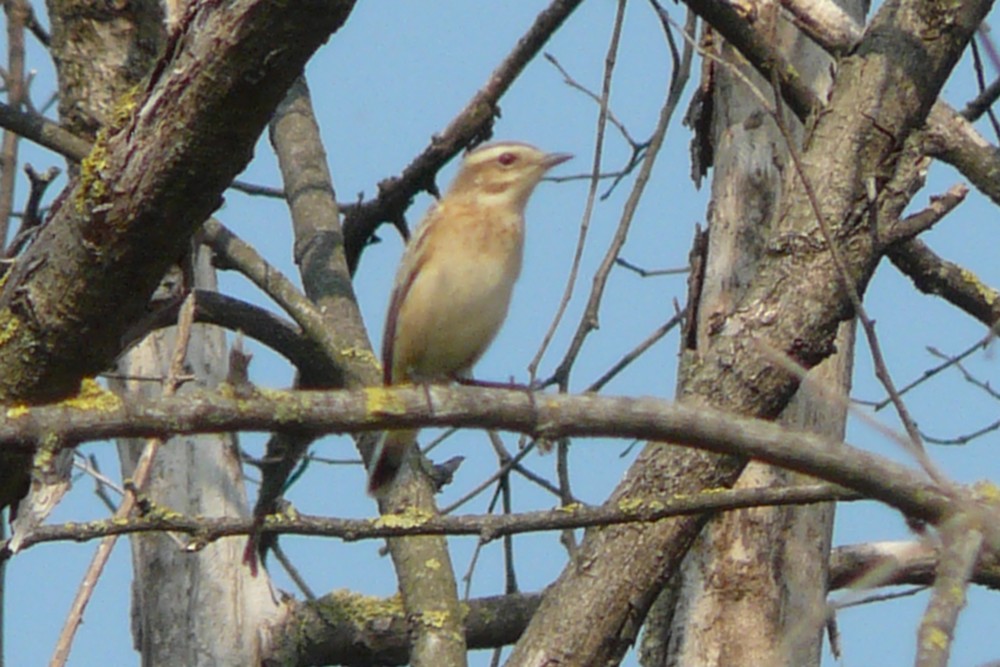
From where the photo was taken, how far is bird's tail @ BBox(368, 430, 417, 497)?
600 cm

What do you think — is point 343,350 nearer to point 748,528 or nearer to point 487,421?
point 748,528

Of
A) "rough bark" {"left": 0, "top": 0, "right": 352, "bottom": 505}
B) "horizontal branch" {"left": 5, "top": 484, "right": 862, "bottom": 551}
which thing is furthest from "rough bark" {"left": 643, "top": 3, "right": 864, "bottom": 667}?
"rough bark" {"left": 0, "top": 0, "right": 352, "bottom": 505}

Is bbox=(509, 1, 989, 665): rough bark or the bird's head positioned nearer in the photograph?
bbox=(509, 1, 989, 665): rough bark

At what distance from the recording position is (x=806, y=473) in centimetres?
295

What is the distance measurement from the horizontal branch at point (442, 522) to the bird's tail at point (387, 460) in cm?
254

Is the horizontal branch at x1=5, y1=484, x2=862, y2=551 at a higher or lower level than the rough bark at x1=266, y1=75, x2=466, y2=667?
lower

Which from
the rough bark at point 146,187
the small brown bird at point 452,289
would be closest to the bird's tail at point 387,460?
the small brown bird at point 452,289

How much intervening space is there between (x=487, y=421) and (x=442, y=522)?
0.49 metres

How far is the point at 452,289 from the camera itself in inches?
238

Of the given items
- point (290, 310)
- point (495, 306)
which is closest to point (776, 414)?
point (495, 306)

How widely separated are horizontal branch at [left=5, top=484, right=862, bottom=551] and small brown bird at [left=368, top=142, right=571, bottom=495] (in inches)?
101

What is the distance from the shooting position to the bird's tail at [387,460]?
19.7 ft

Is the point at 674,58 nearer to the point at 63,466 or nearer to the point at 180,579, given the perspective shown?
the point at 180,579

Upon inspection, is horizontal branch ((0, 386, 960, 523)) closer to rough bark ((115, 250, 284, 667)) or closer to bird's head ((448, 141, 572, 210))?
rough bark ((115, 250, 284, 667))
